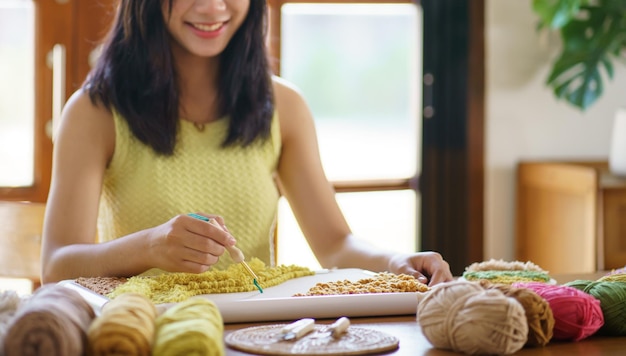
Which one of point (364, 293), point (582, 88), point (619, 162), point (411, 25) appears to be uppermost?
point (411, 25)

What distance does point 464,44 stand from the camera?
10.6 feet

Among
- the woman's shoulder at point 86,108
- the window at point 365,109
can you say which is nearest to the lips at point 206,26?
the woman's shoulder at point 86,108

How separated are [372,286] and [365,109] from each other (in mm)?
2056

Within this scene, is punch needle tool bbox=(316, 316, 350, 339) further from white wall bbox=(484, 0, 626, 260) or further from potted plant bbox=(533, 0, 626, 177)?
white wall bbox=(484, 0, 626, 260)

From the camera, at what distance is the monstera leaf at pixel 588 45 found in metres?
3.07

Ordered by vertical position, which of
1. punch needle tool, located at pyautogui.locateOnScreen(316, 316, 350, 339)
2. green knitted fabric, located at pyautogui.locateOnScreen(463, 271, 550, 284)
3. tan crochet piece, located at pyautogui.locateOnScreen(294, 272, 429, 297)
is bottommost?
punch needle tool, located at pyautogui.locateOnScreen(316, 316, 350, 339)

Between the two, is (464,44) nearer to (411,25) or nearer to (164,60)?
(411,25)

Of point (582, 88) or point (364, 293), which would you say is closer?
point (364, 293)

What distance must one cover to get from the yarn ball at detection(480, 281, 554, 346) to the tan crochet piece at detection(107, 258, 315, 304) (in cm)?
35

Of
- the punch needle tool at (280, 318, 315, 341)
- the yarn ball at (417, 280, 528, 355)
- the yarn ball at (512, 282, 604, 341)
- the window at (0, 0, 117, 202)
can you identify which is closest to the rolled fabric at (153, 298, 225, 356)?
the punch needle tool at (280, 318, 315, 341)

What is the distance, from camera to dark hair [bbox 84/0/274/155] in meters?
1.71

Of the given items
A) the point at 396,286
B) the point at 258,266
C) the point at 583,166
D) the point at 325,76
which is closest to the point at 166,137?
the point at 258,266

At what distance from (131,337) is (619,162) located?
2.38m

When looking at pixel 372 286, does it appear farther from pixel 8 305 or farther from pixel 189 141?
pixel 189 141
